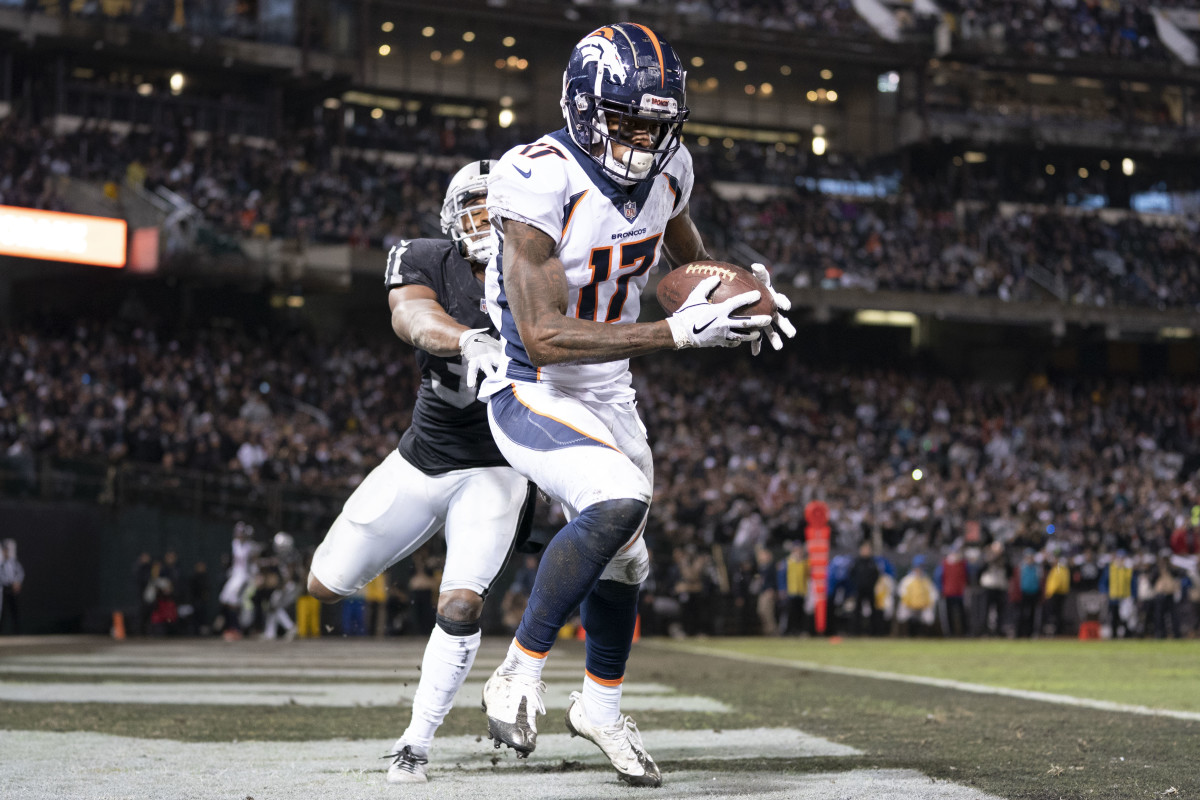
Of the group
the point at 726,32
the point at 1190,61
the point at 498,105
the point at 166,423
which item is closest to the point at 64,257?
the point at 166,423

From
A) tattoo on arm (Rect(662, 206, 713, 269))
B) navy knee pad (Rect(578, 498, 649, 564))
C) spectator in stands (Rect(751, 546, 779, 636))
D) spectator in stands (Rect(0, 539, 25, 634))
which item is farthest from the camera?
spectator in stands (Rect(751, 546, 779, 636))

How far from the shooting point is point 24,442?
1970 centimetres

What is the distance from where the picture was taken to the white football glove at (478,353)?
459 cm

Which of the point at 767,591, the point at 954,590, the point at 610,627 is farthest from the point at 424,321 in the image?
the point at 954,590

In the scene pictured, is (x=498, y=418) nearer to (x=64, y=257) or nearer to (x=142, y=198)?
(x=64, y=257)

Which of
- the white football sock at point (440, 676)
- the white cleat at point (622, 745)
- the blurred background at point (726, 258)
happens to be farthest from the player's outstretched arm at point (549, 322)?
the blurred background at point (726, 258)

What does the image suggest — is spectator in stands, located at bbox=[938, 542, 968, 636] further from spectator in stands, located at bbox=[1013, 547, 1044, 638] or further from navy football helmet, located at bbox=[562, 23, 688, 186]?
navy football helmet, located at bbox=[562, 23, 688, 186]

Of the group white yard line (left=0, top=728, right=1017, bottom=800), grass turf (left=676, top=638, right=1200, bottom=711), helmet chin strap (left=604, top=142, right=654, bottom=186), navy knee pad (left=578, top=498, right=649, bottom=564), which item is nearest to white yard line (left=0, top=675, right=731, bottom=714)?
white yard line (left=0, top=728, right=1017, bottom=800)

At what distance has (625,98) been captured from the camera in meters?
4.26

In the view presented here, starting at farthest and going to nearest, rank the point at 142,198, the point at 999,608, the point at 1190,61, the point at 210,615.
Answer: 1. the point at 1190,61
2. the point at 142,198
3. the point at 999,608
4. the point at 210,615

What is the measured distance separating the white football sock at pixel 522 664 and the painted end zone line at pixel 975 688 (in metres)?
3.95

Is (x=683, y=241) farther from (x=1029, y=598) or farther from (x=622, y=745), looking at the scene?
(x=1029, y=598)

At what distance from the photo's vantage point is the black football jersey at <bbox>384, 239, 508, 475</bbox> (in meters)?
5.03

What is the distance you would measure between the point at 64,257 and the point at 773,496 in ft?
42.0
